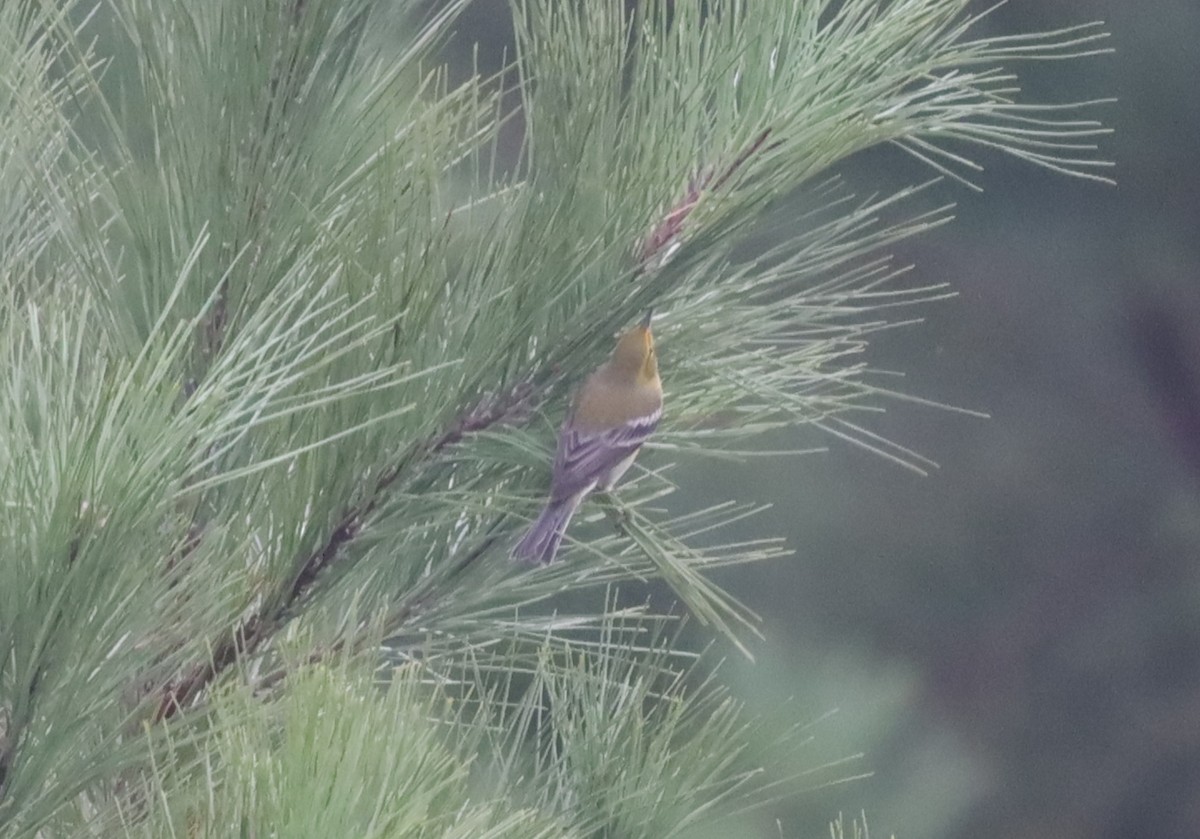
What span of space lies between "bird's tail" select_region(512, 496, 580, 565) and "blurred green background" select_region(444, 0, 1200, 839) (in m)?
1.09

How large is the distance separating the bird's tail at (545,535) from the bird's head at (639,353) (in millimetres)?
53

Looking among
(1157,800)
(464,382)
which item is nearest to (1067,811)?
(1157,800)

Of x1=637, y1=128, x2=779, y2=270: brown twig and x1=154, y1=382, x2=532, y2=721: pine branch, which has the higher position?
x1=637, y1=128, x2=779, y2=270: brown twig

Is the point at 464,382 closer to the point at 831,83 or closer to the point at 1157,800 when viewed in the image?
the point at 831,83

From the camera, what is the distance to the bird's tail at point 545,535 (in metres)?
0.57

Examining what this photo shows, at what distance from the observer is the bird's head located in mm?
510

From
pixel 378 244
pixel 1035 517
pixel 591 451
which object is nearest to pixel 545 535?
pixel 591 451

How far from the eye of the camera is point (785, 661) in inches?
65.9

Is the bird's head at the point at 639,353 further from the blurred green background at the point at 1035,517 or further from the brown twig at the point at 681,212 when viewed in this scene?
the blurred green background at the point at 1035,517

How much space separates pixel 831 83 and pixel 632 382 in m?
0.16

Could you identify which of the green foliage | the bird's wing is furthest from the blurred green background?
the green foliage

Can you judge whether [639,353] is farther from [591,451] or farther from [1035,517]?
[1035,517]

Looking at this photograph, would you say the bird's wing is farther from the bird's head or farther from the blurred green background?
the blurred green background

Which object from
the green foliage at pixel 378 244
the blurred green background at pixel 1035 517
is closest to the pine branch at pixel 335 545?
the green foliage at pixel 378 244
